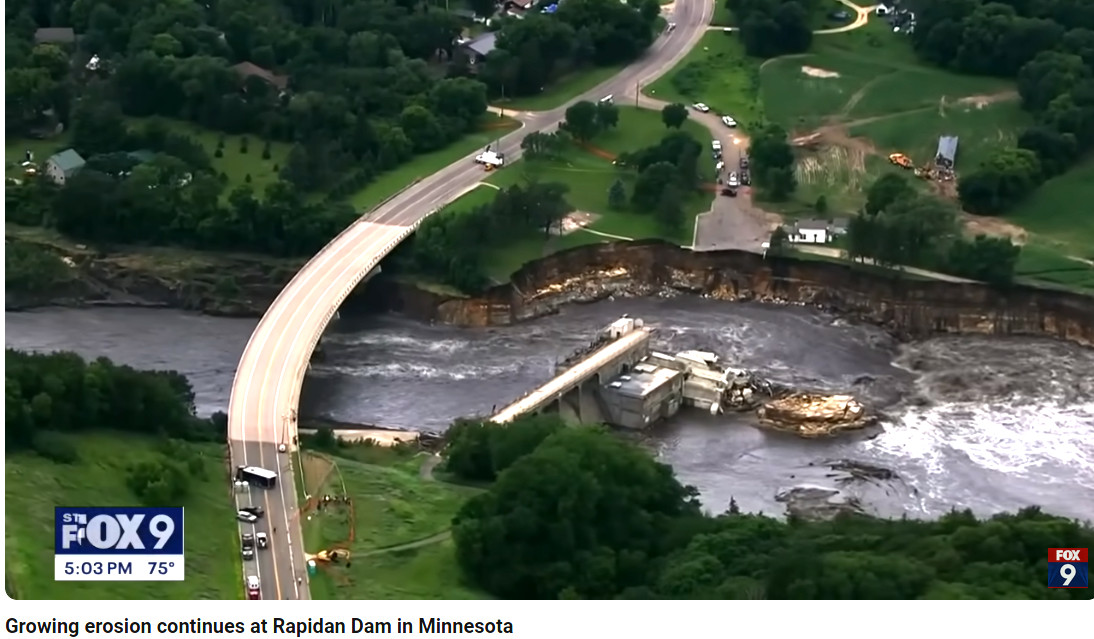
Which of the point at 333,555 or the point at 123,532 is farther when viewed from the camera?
the point at 333,555

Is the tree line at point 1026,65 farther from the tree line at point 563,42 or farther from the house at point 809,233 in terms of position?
the tree line at point 563,42

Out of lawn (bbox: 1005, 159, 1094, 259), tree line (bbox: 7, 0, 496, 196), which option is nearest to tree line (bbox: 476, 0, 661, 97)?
tree line (bbox: 7, 0, 496, 196)

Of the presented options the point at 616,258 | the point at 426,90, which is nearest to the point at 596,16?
the point at 426,90

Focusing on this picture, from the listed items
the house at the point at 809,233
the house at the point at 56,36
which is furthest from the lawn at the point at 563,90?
the house at the point at 56,36

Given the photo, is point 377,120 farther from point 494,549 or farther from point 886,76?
point 494,549

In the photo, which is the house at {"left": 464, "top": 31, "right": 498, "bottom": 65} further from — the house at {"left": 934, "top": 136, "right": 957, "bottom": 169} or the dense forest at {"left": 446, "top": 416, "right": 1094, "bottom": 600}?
the dense forest at {"left": 446, "top": 416, "right": 1094, "bottom": 600}

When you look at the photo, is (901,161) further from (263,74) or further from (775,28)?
(263,74)

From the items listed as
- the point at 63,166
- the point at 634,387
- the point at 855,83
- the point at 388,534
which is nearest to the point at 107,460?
the point at 388,534
